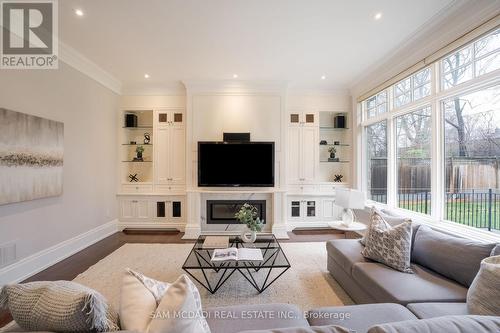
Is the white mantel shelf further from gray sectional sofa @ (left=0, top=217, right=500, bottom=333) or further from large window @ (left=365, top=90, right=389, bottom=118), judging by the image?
large window @ (left=365, top=90, right=389, bottom=118)

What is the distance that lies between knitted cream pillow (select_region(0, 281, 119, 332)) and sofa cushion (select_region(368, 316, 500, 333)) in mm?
929

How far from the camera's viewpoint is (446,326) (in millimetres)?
700

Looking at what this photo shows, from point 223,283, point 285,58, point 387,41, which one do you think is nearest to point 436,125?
point 387,41

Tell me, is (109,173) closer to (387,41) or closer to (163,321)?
(163,321)

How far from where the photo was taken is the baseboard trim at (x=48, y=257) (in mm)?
2475

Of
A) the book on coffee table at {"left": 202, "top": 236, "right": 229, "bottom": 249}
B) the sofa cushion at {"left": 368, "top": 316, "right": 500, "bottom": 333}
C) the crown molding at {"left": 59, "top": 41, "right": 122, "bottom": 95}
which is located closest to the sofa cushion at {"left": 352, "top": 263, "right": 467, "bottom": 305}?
the sofa cushion at {"left": 368, "top": 316, "right": 500, "bottom": 333}

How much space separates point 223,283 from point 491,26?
3693 millimetres

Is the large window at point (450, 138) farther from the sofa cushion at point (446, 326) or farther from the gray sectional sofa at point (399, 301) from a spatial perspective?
the sofa cushion at point (446, 326)

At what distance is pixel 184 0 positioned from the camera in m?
2.30

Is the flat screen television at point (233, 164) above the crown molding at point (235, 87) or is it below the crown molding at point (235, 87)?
below

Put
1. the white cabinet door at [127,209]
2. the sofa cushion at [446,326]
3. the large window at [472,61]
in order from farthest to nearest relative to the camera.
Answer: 1. the white cabinet door at [127,209]
2. the large window at [472,61]
3. the sofa cushion at [446,326]

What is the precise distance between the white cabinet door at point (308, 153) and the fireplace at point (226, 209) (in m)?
1.14

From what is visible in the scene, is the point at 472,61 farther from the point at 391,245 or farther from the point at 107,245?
the point at 107,245

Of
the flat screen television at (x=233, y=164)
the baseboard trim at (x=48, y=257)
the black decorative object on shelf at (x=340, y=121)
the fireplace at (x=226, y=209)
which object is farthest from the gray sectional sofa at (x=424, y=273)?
the baseboard trim at (x=48, y=257)
